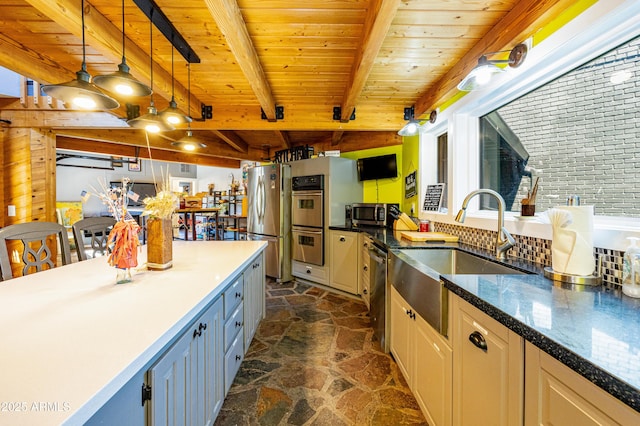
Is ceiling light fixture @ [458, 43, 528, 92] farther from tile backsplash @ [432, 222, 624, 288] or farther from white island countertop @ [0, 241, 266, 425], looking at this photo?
white island countertop @ [0, 241, 266, 425]

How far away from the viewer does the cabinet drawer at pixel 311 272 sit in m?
3.88

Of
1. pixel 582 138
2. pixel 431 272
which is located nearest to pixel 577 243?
pixel 431 272

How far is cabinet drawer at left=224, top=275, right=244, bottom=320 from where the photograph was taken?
153cm

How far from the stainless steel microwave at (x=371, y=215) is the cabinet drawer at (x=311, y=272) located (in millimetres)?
877

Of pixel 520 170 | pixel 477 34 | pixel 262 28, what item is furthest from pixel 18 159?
pixel 520 170

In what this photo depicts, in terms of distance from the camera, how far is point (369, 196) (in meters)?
4.14

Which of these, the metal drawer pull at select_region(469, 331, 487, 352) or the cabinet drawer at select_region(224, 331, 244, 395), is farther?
the cabinet drawer at select_region(224, 331, 244, 395)

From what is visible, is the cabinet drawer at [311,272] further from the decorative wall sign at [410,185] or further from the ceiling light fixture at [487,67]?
the ceiling light fixture at [487,67]

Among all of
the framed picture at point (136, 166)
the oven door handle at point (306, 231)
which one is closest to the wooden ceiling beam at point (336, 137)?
the oven door handle at point (306, 231)

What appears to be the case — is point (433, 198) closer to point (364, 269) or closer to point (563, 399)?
point (364, 269)

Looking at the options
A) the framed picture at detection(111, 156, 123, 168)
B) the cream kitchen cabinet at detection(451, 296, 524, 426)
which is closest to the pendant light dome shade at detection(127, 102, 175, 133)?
the cream kitchen cabinet at detection(451, 296, 524, 426)

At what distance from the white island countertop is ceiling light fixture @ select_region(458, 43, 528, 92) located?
1.80m

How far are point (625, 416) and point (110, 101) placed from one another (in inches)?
84.1

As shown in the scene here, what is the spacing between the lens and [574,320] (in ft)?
2.47
